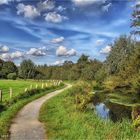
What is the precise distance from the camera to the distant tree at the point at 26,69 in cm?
13688

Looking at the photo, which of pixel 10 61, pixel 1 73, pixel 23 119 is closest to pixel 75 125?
pixel 23 119

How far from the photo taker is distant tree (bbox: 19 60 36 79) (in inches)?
5389

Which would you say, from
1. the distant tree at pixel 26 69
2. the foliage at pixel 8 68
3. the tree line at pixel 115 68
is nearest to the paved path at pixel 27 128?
the tree line at pixel 115 68

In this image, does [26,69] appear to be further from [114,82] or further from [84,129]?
[84,129]

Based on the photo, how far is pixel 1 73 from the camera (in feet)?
427

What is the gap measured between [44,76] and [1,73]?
3338cm

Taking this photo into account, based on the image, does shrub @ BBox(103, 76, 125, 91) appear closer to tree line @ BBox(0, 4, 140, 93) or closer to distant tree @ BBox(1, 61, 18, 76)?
tree line @ BBox(0, 4, 140, 93)

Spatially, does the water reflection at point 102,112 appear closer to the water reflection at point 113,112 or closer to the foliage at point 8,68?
the water reflection at point 113,112

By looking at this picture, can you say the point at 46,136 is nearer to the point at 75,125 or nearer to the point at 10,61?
the point at 75,125

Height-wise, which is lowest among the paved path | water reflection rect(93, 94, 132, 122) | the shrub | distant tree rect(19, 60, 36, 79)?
water reflection rect(93, 94, 132, 122)

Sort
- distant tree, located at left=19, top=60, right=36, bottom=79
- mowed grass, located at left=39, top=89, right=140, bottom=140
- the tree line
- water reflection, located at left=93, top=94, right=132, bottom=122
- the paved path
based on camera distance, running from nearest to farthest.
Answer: mowed grass, located at left=39, top=89, right=140, bottom=140 → the paved path → water reflection, located at left=93, top=94, right=132, bottom=122 → the tree line → distant tree, located at left=19, top=60, right=36, bottom=79

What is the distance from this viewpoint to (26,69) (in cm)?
13788

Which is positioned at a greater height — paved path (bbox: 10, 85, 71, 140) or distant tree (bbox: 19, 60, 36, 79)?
distant tree (bbox: 19, 60, 36, 79)

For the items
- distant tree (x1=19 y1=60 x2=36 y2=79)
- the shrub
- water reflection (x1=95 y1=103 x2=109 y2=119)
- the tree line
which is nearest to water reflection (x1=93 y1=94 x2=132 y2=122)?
water reflection (x1=95 y1=103 x2=109 y2=119)
